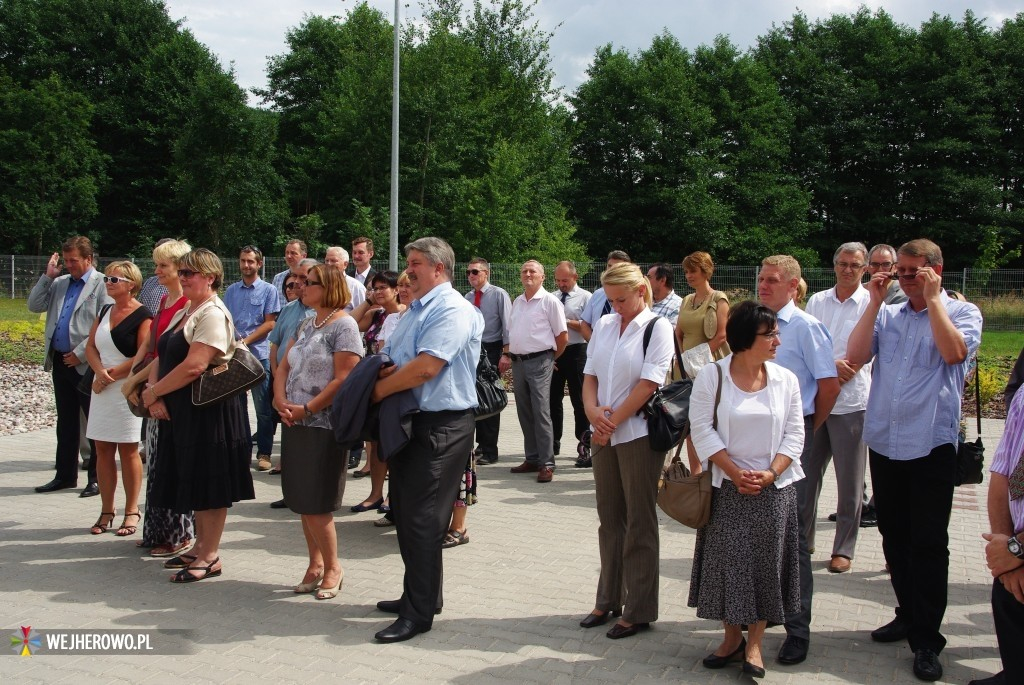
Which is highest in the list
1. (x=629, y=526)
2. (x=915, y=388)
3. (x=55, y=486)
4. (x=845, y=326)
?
(x=845, y=326)

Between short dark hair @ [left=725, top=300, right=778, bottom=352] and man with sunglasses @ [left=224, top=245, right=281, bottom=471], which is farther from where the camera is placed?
man with sunglasses @ [left=224, top=245, right=281, bottom=471]

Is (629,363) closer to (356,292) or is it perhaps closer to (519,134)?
(356,292)

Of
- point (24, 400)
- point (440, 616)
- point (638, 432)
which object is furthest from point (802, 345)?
point (24, 400)

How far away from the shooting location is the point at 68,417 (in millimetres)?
8016

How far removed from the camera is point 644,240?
42.3 meters

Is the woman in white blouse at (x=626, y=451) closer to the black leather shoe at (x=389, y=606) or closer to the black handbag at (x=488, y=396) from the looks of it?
the black handbag at (x=488, y=396)

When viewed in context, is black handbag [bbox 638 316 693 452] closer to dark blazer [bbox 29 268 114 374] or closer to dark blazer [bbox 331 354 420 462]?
dark blazer [bbox 331 354 420 462]

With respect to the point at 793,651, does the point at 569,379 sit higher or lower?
higher

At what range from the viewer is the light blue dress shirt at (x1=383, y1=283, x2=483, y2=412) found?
15.5 ft

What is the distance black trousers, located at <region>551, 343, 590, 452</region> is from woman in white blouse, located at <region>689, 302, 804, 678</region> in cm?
536

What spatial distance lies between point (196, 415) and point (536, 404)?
3886 millimetres

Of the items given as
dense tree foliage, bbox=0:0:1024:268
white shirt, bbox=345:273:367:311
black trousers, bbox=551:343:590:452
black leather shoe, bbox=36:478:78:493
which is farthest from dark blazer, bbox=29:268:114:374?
dense tree foliage, bbox=0:0:1024:268

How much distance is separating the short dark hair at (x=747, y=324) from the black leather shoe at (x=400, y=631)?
224cm

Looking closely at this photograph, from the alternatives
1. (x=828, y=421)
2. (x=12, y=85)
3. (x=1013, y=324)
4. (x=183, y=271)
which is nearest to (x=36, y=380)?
(x=183, y=271)
